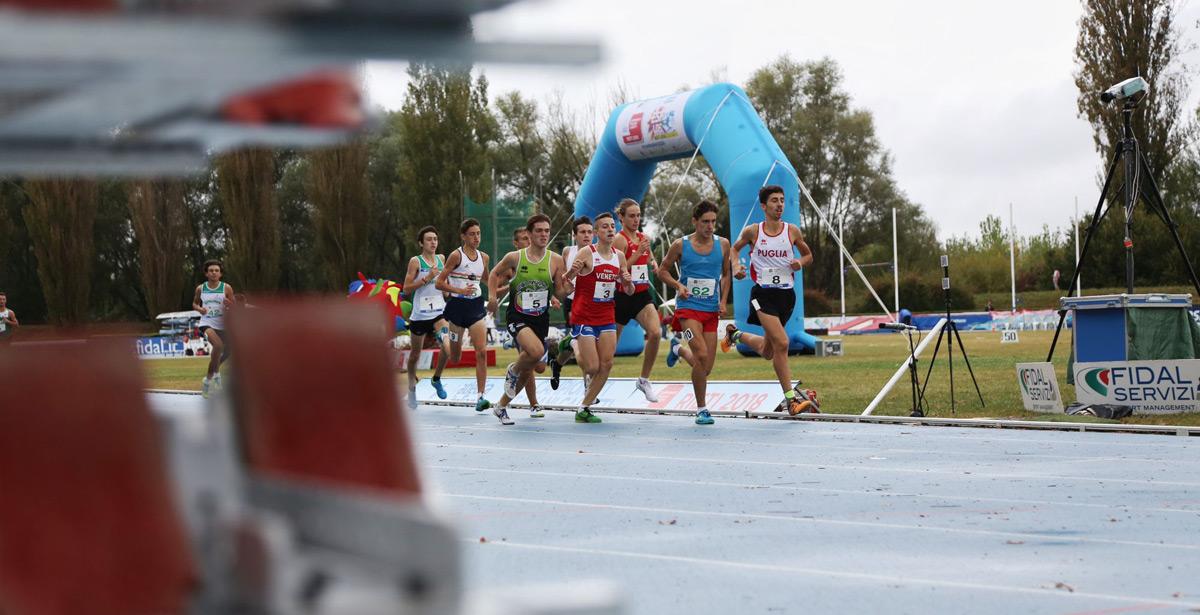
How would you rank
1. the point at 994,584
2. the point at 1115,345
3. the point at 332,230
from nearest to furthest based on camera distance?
the point at 994,584, the point at 1115,345, the point at 332,230

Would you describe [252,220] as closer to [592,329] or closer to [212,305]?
[212,305]

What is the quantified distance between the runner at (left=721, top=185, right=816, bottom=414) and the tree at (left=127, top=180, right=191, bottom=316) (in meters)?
31.2

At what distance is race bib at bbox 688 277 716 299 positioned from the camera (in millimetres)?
12383

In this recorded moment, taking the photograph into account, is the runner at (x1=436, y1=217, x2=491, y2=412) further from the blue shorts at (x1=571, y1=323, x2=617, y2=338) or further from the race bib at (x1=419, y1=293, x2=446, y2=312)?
the blue shorts at (x1=571, y1=323, x2=617, y2=338)

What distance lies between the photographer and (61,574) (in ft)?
5.10

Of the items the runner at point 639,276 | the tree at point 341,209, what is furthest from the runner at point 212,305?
the tree at point 341,209

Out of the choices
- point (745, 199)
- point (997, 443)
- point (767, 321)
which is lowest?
point (997, 443)

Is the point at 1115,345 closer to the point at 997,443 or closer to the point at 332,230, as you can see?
the point at 997,443

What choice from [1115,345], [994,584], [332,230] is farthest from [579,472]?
[332,230]

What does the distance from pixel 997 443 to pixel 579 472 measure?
10.5ft

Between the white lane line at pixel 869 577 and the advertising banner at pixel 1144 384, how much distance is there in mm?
7466

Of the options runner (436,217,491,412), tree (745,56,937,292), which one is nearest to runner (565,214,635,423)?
runner (436,217,491,412)

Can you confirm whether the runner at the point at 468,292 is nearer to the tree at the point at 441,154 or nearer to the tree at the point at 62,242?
the tree at the point at 62,242

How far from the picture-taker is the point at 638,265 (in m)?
13.7
